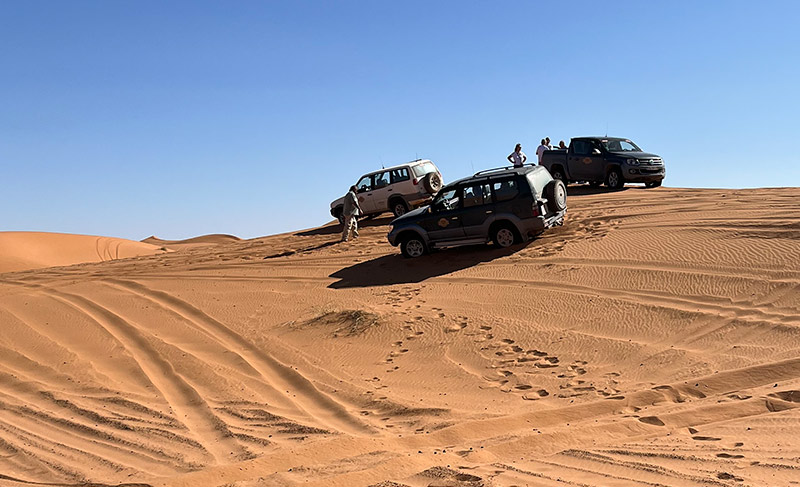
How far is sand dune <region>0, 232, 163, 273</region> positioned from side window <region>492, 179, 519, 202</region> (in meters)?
22.4

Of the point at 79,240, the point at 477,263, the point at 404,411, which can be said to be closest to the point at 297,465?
the point at 404,411

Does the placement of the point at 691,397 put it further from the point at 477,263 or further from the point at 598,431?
the point at 477,263

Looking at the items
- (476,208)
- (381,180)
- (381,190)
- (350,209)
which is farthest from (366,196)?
(476,208)

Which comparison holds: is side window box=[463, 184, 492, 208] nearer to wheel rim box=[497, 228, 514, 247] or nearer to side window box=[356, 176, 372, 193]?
wheel rim box=[497, 228, 514, 247]

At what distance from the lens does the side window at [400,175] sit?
2422cm

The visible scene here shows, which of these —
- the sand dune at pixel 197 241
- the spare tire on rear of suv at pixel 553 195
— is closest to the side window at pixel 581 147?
the spare tire on rear of suv at pixel 553 195

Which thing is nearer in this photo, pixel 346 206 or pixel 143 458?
pixel 143 458

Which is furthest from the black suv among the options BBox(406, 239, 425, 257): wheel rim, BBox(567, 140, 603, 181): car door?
BBox(567, 140, 603, 181): car door

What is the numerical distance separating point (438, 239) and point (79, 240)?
2614cm

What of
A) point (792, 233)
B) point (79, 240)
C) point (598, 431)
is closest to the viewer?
point (598, 431)

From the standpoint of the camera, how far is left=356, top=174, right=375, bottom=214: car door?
25.2 metres

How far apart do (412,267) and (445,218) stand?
1.41m

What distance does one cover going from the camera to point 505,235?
18.0 metres

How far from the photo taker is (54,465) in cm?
899
